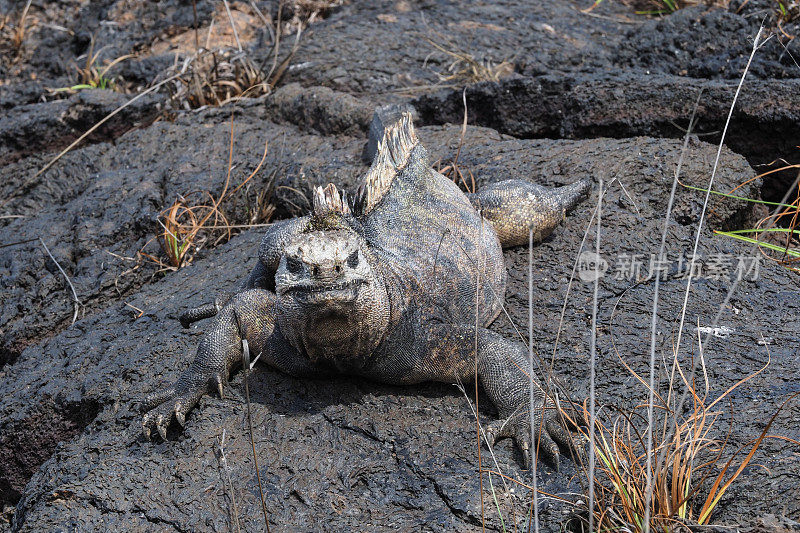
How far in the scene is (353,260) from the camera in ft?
10.5

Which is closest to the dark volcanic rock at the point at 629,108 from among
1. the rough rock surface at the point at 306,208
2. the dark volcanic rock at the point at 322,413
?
the rough rock surface at the point at 306,208

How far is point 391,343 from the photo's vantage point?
11.8 feet

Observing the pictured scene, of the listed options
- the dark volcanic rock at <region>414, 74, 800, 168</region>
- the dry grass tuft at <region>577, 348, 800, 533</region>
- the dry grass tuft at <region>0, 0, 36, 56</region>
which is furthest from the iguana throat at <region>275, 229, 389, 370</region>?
the dry grass tuft at <region>0, 0, 36, 56</region>

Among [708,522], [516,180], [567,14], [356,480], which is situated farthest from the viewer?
[567,14]

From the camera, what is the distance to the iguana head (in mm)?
3047

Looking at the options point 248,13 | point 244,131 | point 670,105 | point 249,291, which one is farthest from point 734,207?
point 248,13

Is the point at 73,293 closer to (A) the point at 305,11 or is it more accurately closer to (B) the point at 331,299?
(B) the point at 331,299

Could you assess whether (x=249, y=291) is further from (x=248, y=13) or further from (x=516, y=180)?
(x=248, y=13)

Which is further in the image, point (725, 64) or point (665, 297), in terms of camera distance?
point (725, 64)

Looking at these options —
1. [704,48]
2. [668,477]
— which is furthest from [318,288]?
[704,48]

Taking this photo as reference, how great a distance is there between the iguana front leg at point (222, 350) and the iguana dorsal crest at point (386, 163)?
29.0 inches

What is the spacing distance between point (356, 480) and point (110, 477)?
1.00 meters

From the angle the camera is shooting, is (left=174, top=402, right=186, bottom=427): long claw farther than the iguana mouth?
Yes

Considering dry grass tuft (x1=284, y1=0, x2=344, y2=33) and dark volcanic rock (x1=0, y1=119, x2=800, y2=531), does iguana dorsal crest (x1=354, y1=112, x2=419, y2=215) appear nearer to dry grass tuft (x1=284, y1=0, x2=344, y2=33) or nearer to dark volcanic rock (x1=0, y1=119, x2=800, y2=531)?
dark volcanic rock (x1=0, y1=119, x2=800, y2=531)
